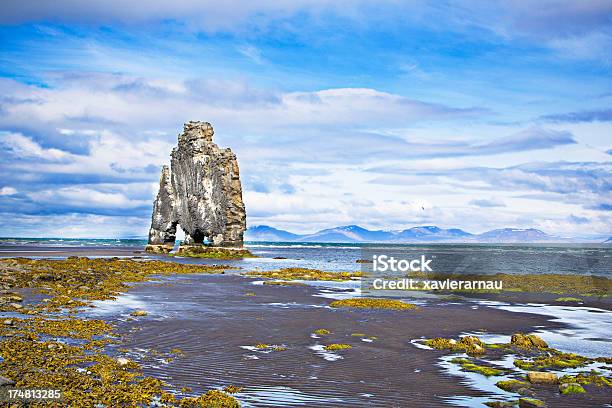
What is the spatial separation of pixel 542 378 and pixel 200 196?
82.4 meters

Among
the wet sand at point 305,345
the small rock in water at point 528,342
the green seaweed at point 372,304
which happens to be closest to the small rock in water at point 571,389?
the wet sand at point 305,345

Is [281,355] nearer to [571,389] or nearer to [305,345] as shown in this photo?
[305,345]

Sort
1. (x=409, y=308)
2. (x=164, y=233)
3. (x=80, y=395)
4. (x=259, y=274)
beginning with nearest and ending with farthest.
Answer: (x=80, y=395), (x=409, y=308), (x=259, y=274), (x=164, y=233)

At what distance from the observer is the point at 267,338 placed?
63.4 ft

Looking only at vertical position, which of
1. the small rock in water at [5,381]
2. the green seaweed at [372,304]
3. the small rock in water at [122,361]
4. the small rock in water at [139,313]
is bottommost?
the green seaweed at [372,304]

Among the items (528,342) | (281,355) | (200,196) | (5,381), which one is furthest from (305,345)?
(200,196)

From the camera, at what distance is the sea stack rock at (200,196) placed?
290 ft

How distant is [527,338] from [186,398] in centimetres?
1293

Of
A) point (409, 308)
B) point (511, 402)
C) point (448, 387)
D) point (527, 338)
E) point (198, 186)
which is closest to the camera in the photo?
point (511, 402)

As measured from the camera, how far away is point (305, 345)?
59.7 ft

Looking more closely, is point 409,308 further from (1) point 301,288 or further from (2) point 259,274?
(2) point 259,274

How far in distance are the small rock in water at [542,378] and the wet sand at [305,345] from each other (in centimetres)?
119

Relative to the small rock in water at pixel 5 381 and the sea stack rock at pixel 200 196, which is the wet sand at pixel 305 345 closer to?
the small rock in water at pixel 5 381

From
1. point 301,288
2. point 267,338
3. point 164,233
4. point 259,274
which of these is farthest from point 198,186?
point 267,338
